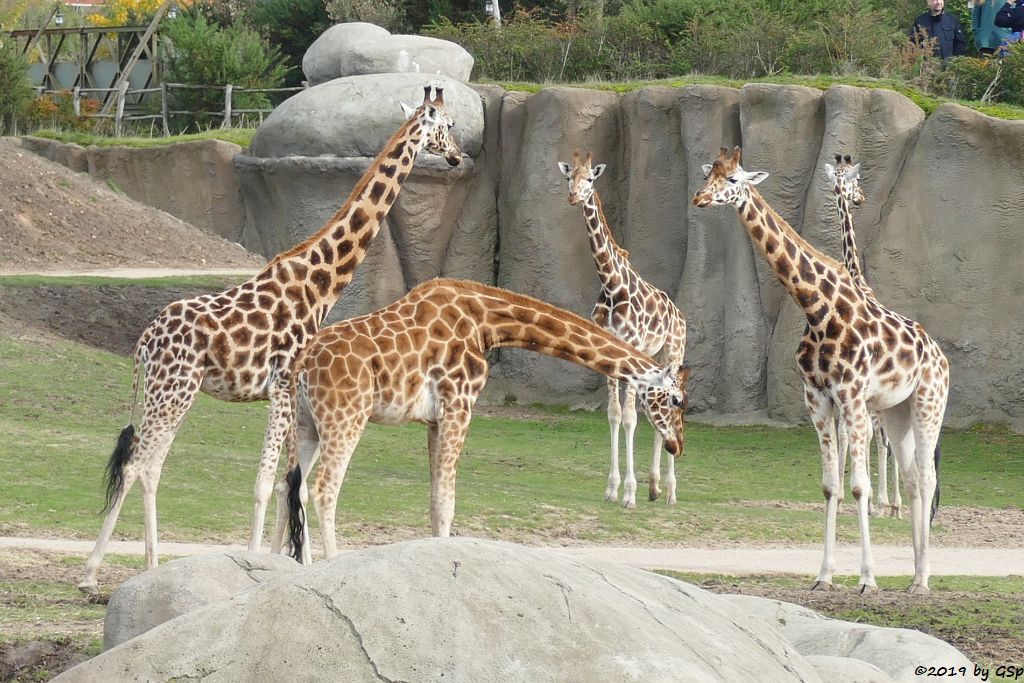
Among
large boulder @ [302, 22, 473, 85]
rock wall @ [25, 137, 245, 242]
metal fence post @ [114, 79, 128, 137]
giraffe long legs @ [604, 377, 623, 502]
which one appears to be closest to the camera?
giraffe long legs @ [604, 377, 623, 502]

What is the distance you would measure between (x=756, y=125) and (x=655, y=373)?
9.43 metres

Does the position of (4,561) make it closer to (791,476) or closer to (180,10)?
(791,476)

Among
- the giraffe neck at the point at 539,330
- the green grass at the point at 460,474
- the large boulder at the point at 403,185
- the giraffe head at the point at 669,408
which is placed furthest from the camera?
the large boulder at the point at 403,185

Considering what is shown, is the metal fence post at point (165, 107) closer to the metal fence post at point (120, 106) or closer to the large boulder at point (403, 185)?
the metal fence post at point (120, 106)

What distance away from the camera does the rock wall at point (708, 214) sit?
54.0 ft

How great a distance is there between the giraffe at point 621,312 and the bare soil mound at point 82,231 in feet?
33.6

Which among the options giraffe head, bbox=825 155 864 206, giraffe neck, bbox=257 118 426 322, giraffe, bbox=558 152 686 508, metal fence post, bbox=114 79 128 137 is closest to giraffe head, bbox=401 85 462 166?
giraffe neck, bbox=257 118 426 322

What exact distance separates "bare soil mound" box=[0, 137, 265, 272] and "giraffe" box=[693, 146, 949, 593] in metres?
14.4

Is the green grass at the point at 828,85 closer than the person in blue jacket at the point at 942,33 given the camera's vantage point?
Yes

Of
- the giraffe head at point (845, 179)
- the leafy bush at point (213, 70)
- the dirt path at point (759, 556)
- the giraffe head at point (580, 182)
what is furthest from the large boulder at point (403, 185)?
the leafy bush at point (213, 70)

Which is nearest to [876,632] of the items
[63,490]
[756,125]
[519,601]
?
[519,601]

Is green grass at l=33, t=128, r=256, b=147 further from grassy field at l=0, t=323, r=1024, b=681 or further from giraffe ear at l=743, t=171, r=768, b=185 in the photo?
giraffe ear at l=743, t=171, r=768, b=185

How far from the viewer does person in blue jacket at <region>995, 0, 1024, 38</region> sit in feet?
65.6

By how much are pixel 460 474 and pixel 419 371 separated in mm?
5769
